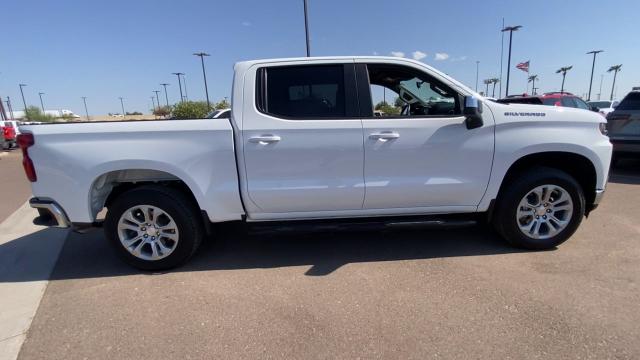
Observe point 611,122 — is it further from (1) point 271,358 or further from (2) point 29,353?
(2) point 29,353

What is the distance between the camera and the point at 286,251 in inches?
152

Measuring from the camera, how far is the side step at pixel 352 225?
3408 mm

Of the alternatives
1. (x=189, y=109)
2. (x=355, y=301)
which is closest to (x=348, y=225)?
(x=355, y=301)

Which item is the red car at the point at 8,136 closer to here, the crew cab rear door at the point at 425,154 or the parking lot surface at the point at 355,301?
the parking lot surface at the point at 355,301

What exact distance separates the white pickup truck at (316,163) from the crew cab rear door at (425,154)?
1cm

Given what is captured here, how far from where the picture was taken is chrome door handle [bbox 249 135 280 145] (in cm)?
320

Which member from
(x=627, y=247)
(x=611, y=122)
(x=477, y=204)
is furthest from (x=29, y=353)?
(x=611, y=122)

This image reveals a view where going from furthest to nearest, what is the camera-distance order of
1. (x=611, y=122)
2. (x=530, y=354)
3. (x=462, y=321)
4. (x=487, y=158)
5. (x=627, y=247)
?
(x=611, y=122) → (x=627, y=247) → (x=487, y=158) → (x=462, y=321) → (x=530, y=354)

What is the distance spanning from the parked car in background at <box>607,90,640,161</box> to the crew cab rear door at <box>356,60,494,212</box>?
18.3 feet

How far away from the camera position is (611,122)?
711 cm

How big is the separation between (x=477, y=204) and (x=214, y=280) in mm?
2639

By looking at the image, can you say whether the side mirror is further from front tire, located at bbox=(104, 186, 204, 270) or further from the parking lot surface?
front tire, located at bbox=(104, 186, 204, 270)

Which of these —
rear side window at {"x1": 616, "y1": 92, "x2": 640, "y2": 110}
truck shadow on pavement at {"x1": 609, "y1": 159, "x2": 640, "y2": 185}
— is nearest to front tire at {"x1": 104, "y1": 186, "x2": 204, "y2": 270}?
truck shadow on pavement at {"x1": 609, "y1": 159, "x2": 640, "y2": 185}

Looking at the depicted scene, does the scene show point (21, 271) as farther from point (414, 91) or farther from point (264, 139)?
point (414, 91)
